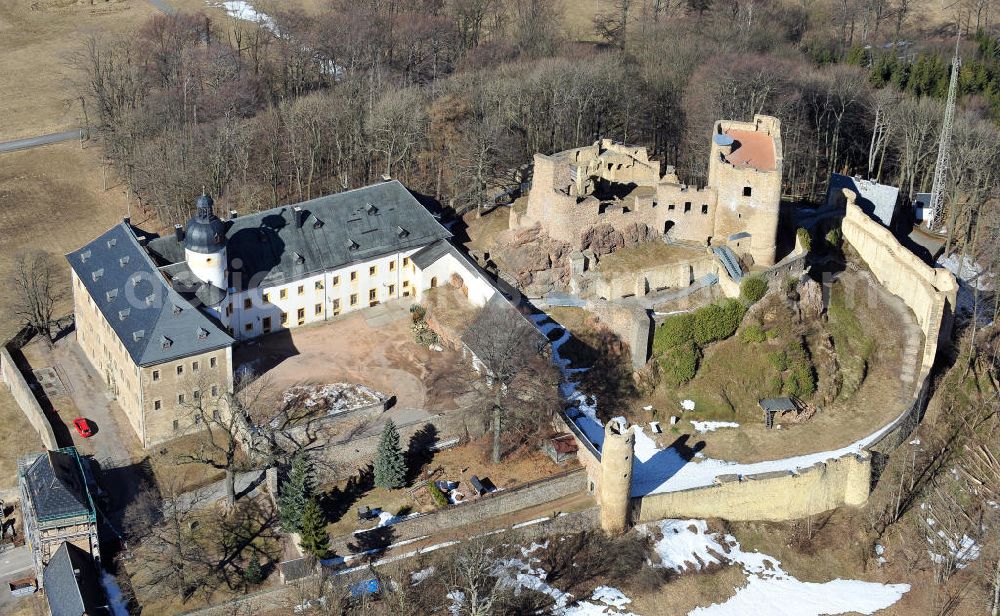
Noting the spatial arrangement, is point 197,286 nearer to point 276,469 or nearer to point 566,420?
point 276,469

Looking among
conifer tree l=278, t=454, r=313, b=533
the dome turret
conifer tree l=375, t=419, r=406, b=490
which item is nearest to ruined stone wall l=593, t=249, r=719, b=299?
conifer tree l=375, t=419, r=406, b=490

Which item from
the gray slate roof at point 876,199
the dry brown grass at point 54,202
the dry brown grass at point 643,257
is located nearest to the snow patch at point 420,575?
the dry brown grass at point 643,257

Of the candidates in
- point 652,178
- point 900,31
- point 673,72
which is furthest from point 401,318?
point 900,31

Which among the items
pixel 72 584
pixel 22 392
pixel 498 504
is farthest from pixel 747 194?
pixel 22 392

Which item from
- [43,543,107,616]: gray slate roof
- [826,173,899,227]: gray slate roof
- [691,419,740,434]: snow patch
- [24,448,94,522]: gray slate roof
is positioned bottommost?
[43,543,107,616]: gray slate roof

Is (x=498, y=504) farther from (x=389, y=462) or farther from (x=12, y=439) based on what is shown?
(x=12, y=439)

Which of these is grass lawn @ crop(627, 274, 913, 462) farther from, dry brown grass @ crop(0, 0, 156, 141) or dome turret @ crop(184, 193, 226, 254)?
dry brown grass @ crop(0, 0, 156, 141)

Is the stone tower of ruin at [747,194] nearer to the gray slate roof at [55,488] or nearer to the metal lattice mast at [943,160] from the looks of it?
the metal lattice mast at [943,160]
